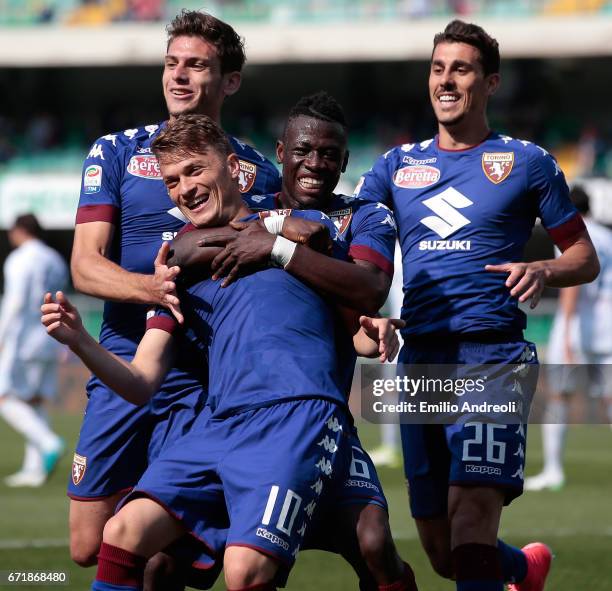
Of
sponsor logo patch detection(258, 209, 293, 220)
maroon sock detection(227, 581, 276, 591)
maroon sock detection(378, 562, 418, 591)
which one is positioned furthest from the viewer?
sponsor logo patch detection(258, 209, 293, 220)

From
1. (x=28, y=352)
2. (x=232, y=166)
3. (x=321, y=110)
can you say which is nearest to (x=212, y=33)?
(x=321, y=110)

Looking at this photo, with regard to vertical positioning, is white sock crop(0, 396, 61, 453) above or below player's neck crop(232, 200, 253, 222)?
below

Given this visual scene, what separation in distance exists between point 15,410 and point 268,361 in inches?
317

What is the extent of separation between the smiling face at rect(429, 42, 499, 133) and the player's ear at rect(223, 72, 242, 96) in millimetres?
883

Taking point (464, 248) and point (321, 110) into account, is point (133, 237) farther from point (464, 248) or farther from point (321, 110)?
point (464, 248)

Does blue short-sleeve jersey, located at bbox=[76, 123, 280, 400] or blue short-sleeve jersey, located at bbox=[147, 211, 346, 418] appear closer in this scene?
blue short-sleeve jersey, located at bbox=[147, 211, 346, 418]

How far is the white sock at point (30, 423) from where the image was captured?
11.4 m

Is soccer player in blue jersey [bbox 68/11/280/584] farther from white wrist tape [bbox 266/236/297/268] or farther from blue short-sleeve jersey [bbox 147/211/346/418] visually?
white wrist tape [bbox 266/236/297/268]

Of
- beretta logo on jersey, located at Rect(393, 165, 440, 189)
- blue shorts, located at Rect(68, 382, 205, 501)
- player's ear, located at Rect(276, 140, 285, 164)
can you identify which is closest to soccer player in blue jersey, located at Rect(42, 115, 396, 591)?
player's ear, located at Rect(276, 140, 285, 164)

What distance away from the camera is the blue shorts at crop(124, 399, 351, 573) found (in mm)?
4051

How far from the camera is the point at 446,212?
5.66 meters

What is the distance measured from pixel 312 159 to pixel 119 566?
68.3 inches

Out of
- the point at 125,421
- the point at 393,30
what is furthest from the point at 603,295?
the point at 393,30

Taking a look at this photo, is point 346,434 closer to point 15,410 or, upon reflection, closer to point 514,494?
point 514,494
